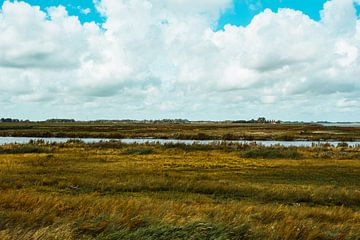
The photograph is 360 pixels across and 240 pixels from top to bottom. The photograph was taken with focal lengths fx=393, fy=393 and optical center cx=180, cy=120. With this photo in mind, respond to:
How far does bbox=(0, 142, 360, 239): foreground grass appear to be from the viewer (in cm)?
859

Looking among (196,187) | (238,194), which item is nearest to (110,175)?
(196,187)

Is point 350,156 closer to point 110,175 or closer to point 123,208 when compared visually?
point 110,175

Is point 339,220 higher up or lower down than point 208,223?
lower down

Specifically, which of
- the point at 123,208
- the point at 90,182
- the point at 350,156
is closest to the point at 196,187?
the point at 90,182

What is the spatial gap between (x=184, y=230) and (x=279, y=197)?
11436 millimetres

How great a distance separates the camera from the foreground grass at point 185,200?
8.59 metres

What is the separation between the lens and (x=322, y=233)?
9.17 m

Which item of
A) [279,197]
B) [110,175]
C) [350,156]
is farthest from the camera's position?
[350,156]

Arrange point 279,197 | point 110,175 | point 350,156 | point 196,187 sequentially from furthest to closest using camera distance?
point 350,156
point 110,175
point 196,187
point 279,197

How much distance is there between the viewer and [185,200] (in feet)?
56.5

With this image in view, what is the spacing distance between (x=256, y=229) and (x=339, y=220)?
4.87 metres

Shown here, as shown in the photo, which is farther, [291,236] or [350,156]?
[350,156]

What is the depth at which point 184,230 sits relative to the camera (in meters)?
8.49

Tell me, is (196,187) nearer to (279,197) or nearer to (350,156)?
(279,197)
